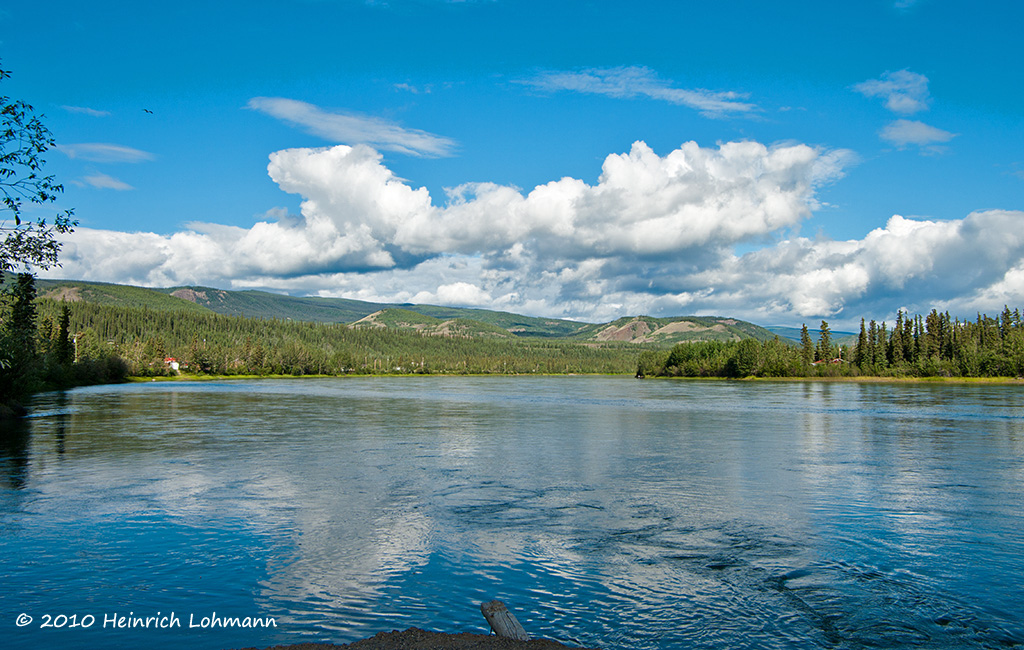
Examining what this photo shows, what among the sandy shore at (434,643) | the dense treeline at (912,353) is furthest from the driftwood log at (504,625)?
the dense treeline at (912,353)

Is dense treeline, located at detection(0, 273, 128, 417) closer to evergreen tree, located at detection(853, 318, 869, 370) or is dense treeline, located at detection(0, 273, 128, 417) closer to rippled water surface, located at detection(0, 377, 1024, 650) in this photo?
rippled water surface, located at detection(0, 377, 1024, 650)

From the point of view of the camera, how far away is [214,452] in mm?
38062

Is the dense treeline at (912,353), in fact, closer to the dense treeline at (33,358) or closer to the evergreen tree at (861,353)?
the evergreen tree at (861,353)

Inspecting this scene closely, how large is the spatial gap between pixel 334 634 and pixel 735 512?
1592cm

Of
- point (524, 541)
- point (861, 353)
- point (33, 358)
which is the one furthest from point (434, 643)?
point (861, 353)

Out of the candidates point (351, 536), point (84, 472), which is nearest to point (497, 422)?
point (84, 472)

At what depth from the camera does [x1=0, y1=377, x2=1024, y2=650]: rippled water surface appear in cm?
1343

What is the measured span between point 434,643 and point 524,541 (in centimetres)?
868

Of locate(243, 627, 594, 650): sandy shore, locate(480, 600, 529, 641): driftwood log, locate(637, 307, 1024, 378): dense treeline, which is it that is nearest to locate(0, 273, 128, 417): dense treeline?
locate(243, 627, 594, 650): sandy shore

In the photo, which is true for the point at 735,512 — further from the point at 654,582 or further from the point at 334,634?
the point at 334,634

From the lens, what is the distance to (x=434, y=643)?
11.0 metres

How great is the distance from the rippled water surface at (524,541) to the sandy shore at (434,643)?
1244 mm

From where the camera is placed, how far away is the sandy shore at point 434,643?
10672mm

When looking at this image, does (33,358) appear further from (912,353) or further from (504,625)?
(912,353)
